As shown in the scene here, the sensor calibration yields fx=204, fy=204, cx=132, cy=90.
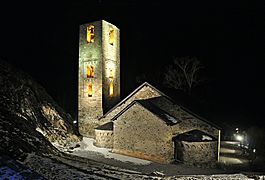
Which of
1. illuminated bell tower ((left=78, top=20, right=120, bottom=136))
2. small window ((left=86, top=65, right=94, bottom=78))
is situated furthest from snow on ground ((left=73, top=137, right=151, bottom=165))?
small window ((left=86, top=65, right=94, bottom=78))

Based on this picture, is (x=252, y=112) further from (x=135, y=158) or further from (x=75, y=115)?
(x=75, y=115)

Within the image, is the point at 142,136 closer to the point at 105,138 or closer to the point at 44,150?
the point at 105,138

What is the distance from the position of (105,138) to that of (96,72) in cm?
821

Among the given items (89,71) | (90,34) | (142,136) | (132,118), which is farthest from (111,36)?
(142,136)

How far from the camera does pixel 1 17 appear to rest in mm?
33312

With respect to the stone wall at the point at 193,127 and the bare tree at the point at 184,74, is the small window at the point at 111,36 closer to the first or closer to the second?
the stone wall at the point at 193,127

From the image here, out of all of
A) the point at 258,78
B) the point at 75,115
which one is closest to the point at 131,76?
the point at 75,115

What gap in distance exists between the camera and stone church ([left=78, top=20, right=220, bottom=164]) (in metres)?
17.2

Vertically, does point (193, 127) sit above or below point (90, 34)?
below

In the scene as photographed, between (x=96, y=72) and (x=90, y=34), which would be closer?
(x=96, y=72)

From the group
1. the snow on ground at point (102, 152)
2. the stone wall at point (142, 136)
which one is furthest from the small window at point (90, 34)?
the snow on ground at point (102, 152)

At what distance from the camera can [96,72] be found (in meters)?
24.9

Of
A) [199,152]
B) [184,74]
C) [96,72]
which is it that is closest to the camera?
[199,152]

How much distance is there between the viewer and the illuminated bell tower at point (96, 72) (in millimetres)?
24688
